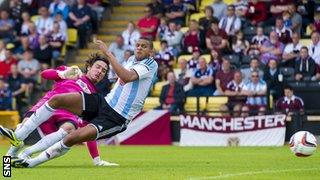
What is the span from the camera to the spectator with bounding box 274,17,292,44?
24.5 metres

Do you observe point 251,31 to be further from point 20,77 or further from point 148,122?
point 20,77

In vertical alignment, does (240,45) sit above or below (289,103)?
above

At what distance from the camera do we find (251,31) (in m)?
25.4

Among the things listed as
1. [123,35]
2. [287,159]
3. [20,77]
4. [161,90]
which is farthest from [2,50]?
[287,159]

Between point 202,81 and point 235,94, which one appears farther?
point 202,81

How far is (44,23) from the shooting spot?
27.8 m

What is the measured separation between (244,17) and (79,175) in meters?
14.3

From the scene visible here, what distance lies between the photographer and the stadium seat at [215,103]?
23.8 metres

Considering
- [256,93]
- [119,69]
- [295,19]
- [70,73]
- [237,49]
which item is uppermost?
[119,69]

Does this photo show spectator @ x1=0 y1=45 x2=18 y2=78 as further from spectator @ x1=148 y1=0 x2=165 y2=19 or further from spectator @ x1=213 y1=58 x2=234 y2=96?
spectator @ x1=213 y1=58 x2=234 y2=96

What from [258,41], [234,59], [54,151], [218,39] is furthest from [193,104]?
[54,151]

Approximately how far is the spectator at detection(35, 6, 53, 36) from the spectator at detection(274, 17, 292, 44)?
667cm

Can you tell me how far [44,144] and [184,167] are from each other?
2.01m

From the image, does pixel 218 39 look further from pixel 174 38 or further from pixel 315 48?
pixel 315 48
